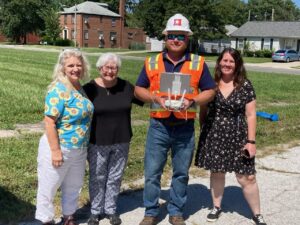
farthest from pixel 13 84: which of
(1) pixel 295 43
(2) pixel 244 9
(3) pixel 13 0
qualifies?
(2) pixel 244 9

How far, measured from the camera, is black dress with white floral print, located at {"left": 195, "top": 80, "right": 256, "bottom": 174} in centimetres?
417

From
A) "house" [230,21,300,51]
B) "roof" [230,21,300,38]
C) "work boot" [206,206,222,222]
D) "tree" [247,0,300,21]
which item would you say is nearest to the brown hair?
"work boot" [206,206,222,222]

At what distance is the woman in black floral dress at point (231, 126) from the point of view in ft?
13.7

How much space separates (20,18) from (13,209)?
7601 cm

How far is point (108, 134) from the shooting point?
4.09 metres

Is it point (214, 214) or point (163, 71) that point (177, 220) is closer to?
point (214, 214)

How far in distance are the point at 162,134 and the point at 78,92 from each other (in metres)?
0.86

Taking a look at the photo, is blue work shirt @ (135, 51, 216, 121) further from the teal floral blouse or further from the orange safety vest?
the teal floral blouse

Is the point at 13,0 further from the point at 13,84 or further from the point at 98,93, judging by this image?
the point at 98,93

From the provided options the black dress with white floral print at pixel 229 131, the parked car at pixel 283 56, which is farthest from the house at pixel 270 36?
the black dress with white floral print at pixel 229 131

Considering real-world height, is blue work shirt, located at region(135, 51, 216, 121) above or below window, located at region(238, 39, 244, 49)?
below

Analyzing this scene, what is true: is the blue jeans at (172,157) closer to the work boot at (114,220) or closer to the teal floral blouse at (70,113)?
the work boot at (114,220)

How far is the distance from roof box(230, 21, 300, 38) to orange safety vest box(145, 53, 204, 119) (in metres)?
60.3

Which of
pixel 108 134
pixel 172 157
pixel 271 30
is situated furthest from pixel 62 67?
pixel 271 30
